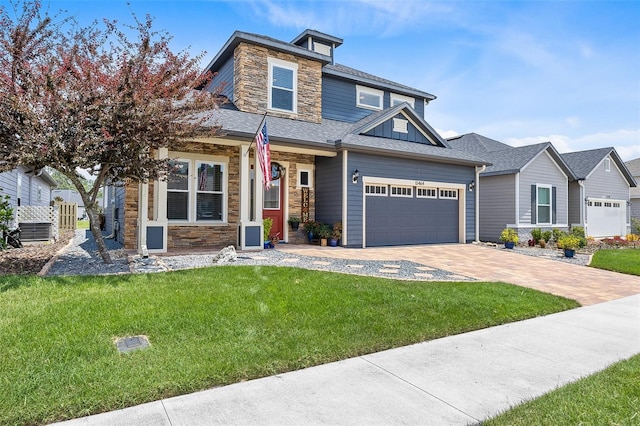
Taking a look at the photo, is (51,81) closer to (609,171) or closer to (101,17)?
(101,17)

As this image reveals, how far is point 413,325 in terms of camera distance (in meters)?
4.56

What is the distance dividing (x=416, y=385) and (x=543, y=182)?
58.1 ft

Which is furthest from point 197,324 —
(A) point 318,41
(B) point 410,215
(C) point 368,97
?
(A) point 318,41

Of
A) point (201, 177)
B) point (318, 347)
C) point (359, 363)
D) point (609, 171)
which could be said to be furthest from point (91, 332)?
point (609, 171)

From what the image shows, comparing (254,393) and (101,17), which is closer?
(254,393)

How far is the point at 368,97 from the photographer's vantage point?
16.4 m

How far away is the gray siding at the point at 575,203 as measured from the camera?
64.0ft

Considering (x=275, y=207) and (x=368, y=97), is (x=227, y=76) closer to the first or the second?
(x=275, y=207)

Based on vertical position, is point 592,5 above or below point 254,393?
above

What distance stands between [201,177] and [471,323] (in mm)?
8590

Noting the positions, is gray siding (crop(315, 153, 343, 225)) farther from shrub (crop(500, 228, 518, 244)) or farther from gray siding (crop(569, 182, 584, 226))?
gray siding (crop(569, 182, 584, 226))

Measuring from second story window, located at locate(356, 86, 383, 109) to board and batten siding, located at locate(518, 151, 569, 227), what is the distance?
23.9 ft

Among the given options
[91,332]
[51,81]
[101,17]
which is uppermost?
[101,17]

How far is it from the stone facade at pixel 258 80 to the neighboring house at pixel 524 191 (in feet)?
31.6
